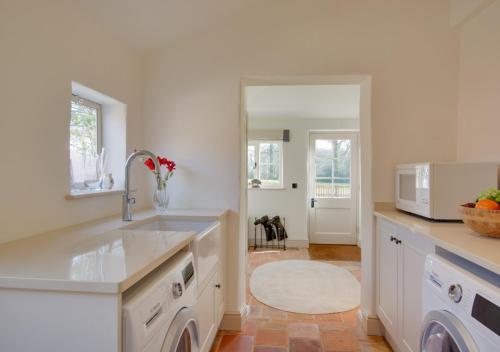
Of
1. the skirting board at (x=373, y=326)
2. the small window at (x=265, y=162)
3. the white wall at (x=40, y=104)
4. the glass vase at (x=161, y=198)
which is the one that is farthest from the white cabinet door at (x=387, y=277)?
the small window at (x=265, y=162)

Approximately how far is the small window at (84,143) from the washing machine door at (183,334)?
3.78 ft

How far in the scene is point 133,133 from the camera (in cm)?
220

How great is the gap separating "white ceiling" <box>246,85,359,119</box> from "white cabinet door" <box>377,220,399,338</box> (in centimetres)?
179

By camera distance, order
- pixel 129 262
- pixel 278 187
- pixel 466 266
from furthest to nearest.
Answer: pixel 278 187 < pixel 466 266 < pixel 129 262

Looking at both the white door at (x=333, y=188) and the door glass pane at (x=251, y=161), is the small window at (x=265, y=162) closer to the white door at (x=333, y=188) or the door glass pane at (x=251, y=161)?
the door glass pane at (x=251, y=161)

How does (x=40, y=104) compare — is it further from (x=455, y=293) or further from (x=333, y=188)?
(x=333, y=188)

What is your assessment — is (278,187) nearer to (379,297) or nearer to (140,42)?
(379,297)

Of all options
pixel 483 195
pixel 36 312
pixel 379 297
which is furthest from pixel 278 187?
pixel 36 312

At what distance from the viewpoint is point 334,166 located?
15.4 feet

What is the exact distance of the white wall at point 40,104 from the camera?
46.4 inches

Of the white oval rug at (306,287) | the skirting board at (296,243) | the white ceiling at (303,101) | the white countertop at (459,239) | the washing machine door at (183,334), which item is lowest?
the white oval rug at (306,287)

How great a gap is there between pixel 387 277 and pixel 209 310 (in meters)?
1.21

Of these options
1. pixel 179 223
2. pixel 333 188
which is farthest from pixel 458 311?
pixel 333 188

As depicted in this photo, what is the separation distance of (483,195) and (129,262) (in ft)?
5.07
